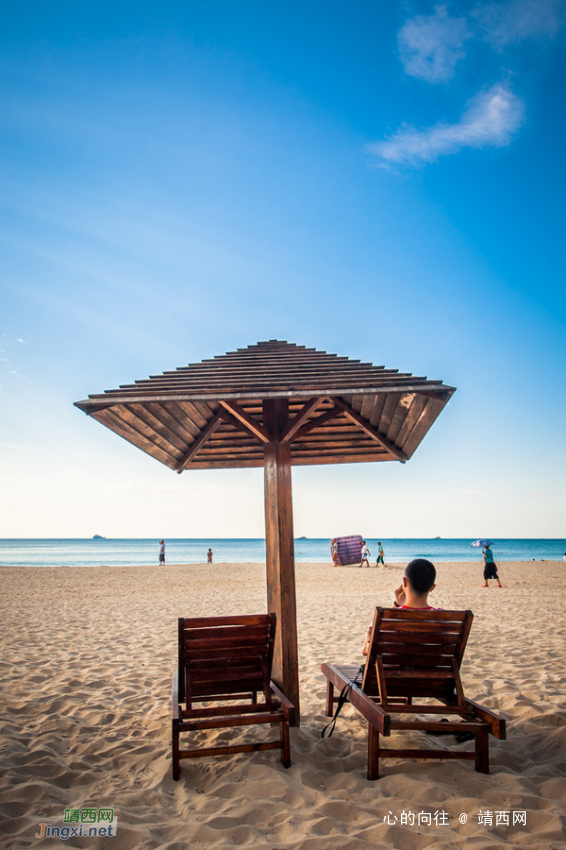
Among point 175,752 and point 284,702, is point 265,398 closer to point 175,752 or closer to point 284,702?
point 284,702

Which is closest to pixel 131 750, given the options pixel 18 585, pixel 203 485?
pixel 18 585

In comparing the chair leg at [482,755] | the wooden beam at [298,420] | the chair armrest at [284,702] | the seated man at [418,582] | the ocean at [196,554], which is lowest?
the ocean at [196,554]

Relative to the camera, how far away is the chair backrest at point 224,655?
3428 millimetres

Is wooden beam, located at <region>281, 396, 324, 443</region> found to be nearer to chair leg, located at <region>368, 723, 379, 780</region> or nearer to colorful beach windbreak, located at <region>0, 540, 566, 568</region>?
chair leg, located at <region>368, 723, 379, 780</region>

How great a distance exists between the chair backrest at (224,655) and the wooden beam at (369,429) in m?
2.35

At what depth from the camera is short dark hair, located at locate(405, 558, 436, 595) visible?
3568mm

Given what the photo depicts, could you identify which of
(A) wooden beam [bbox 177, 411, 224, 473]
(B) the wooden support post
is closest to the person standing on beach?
(A) wooden beam [bbox 177, 411, 224, 473]

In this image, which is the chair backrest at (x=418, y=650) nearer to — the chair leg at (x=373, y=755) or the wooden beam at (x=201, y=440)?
the chair leg at (x=373, y=755)

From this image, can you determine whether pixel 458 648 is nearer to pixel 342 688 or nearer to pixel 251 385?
pixel 342 688

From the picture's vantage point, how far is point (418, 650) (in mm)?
3248

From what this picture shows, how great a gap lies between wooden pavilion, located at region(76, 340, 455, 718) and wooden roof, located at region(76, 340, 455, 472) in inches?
0.5

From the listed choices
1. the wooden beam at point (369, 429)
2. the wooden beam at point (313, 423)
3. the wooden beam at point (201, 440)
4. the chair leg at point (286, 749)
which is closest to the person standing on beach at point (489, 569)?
the wooden beam at point (369, 429)

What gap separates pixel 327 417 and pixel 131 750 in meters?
3.17

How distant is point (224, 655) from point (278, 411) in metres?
2.18
